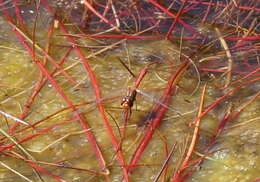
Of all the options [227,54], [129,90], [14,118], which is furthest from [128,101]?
[227,54]

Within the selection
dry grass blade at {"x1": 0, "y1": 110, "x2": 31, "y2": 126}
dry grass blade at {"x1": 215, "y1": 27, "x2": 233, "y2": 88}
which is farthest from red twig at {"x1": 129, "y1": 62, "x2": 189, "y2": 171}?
dry grass blade at {"x1": 0, "y1": 110, "x2": 31, "y2": 126}

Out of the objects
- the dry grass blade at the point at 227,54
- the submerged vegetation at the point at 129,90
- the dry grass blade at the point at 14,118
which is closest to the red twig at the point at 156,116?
the submerged vegetation at the point at 129,90

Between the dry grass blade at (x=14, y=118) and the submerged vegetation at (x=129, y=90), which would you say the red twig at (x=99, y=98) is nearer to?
the submerged vegetation at (x=129, y=90)

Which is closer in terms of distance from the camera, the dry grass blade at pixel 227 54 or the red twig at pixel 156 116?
the red twig at pixel 156 116

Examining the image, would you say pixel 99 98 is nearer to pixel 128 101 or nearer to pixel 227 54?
pixel 128 101

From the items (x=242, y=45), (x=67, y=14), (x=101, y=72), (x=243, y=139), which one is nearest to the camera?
(x=243, y=139)

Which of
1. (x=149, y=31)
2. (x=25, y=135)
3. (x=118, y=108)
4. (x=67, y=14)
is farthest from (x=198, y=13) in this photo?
(x=25, y=135)

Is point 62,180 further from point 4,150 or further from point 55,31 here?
point 55,31

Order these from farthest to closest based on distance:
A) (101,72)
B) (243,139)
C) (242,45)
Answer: (242,45) → (101,72) → (243,139)
